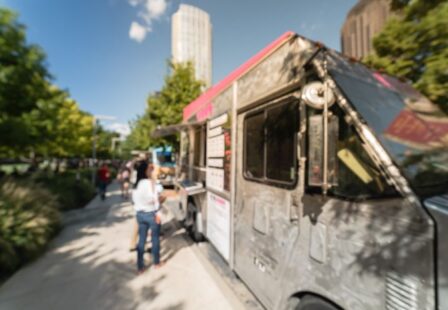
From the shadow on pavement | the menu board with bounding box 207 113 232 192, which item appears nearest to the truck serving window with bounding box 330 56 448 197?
the menu board with bounding box 207 113 232 192

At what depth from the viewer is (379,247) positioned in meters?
1.42

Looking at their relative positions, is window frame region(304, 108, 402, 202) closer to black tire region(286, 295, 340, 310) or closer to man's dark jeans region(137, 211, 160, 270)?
black tire region(286, 295, 340, 310)

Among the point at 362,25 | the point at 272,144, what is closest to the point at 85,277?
the point at 272,144

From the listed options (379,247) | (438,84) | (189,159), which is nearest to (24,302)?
(189,159)

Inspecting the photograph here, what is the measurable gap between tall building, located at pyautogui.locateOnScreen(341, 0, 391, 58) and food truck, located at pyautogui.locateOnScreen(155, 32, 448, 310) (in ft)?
9.42

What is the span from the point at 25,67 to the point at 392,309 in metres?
7.08

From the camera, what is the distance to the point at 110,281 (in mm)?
3725

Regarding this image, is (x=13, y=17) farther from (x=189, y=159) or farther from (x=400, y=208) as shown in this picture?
(x=400, y=208)

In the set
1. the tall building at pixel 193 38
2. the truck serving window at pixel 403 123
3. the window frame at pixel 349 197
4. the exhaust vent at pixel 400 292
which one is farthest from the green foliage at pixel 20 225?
the tall building at pixel 193 38

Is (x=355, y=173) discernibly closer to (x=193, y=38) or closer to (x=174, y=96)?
(x=174, y=96)

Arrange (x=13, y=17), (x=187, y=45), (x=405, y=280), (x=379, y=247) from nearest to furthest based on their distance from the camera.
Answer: (x=405, y=280)
(x=379, y=247)
(x=13, y=17)
(x=187, y=45)

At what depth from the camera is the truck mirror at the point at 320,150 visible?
163 cm

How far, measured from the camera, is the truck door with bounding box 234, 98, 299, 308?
88.5 inches

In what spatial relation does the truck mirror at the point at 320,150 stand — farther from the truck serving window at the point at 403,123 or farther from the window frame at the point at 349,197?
the truck serving window at the point at 403,123
